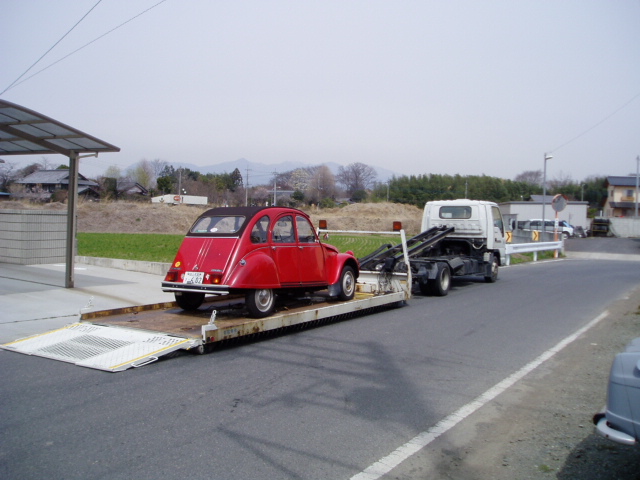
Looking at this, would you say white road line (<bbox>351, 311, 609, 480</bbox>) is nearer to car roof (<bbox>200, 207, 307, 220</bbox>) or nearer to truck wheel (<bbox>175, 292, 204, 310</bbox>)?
car roof (<bbox>200, 207, 307, 220</bbox>)

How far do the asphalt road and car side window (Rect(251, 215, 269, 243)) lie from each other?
62.2 inches

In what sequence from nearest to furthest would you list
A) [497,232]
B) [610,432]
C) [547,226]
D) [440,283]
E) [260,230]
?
[610,432] < [260,230] < [440,283] < [497,232] < [547,226]

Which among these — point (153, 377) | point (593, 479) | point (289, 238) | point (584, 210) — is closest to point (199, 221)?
point (289, 238)

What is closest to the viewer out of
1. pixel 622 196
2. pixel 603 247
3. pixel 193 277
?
pixel 193 277

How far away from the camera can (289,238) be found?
9.49 m

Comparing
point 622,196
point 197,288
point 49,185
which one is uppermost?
point 622,196

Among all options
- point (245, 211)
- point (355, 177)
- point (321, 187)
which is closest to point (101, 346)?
point (245, 211)

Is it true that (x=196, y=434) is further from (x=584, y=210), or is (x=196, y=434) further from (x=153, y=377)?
(x=584, y=210)

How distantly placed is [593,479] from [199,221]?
22.5 feet

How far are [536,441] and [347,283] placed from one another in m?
6.03

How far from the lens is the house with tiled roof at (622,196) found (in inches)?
3019

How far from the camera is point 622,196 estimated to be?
7744cm

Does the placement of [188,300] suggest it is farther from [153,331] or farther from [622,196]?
[622,196]

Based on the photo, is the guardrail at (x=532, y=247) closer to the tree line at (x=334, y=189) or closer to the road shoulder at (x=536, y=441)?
the road shoulder at (x=536, y=441)
